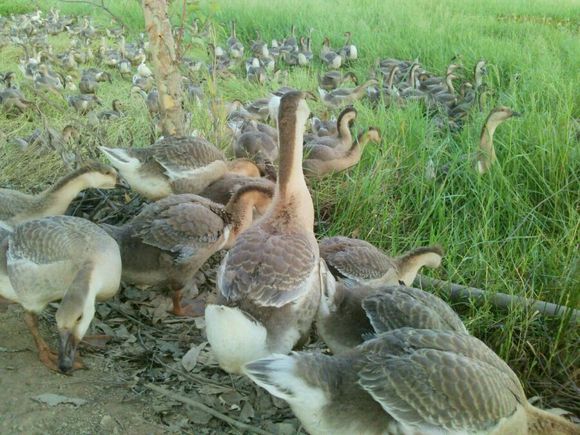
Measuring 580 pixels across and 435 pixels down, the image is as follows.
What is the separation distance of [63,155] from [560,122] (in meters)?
5.04

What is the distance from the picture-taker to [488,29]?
1378cm

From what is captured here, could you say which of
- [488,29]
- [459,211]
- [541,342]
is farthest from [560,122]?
[488,29]

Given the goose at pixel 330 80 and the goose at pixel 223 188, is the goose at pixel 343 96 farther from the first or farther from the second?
A: the goose at pixel 223 188

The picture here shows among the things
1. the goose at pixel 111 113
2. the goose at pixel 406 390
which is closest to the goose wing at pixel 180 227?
the goose at pixel 406 390

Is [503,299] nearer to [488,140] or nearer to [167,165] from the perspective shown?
[488,140]

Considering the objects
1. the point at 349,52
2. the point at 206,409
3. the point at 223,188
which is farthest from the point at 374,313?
the point at 349,52

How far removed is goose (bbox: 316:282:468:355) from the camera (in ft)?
12.0

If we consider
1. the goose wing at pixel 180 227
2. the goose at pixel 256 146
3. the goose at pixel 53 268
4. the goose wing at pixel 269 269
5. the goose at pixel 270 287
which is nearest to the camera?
the goose at pixel 270 287

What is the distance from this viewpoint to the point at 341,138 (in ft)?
23.3

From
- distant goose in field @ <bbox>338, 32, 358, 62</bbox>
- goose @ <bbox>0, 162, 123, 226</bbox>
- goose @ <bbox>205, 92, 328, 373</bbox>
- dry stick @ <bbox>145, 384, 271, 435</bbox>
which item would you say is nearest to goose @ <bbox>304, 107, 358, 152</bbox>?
goose @ <bbox>0, 162, 123, 226</bbox>

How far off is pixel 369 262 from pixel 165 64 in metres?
3.01

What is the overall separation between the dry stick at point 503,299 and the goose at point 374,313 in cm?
68

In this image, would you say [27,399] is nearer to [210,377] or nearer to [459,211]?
[210,377]

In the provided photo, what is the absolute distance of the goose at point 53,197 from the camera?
5.16m
